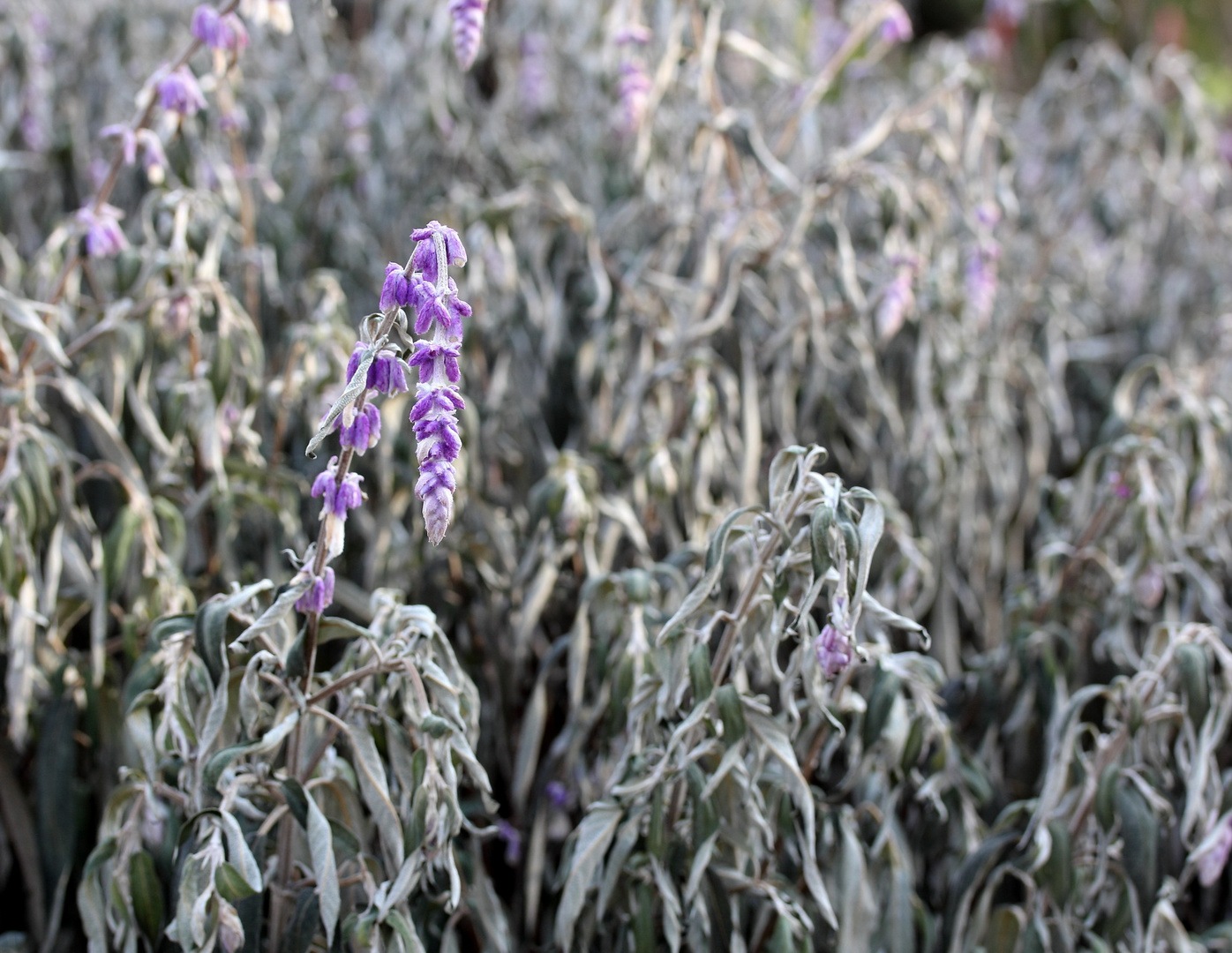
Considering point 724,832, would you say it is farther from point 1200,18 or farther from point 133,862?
point 1200,18

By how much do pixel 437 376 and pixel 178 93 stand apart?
703 millimetres

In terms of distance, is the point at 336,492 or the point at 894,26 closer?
the point at 336,492

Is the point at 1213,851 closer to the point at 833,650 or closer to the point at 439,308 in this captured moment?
the point at 833,650

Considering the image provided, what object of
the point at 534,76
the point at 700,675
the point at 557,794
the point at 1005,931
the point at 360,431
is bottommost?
the point at 1005,931

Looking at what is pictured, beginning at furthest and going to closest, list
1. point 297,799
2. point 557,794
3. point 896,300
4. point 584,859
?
point 896,300
point 557,794
point 584,859
point 297,799

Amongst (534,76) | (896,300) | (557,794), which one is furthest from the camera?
(534,76)

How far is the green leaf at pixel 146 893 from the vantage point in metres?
1.07

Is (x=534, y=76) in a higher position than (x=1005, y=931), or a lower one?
higher

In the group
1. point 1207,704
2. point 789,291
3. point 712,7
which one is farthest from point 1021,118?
point 1207,704

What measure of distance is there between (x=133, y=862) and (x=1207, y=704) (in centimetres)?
109

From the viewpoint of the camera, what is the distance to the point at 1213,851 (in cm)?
121

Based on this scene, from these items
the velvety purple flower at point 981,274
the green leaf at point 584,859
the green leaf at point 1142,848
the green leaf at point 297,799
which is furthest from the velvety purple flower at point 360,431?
the velvety purple flower at point 981,274

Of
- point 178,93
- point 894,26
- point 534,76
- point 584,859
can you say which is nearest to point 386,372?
point 584,859

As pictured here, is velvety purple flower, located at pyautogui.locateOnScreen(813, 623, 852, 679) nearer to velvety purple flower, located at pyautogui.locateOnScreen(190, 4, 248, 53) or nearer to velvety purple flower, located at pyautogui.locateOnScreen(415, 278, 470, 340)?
velvety purple flower, located at pyautogui.locateOnScreen(415, 278, 470, 340)
